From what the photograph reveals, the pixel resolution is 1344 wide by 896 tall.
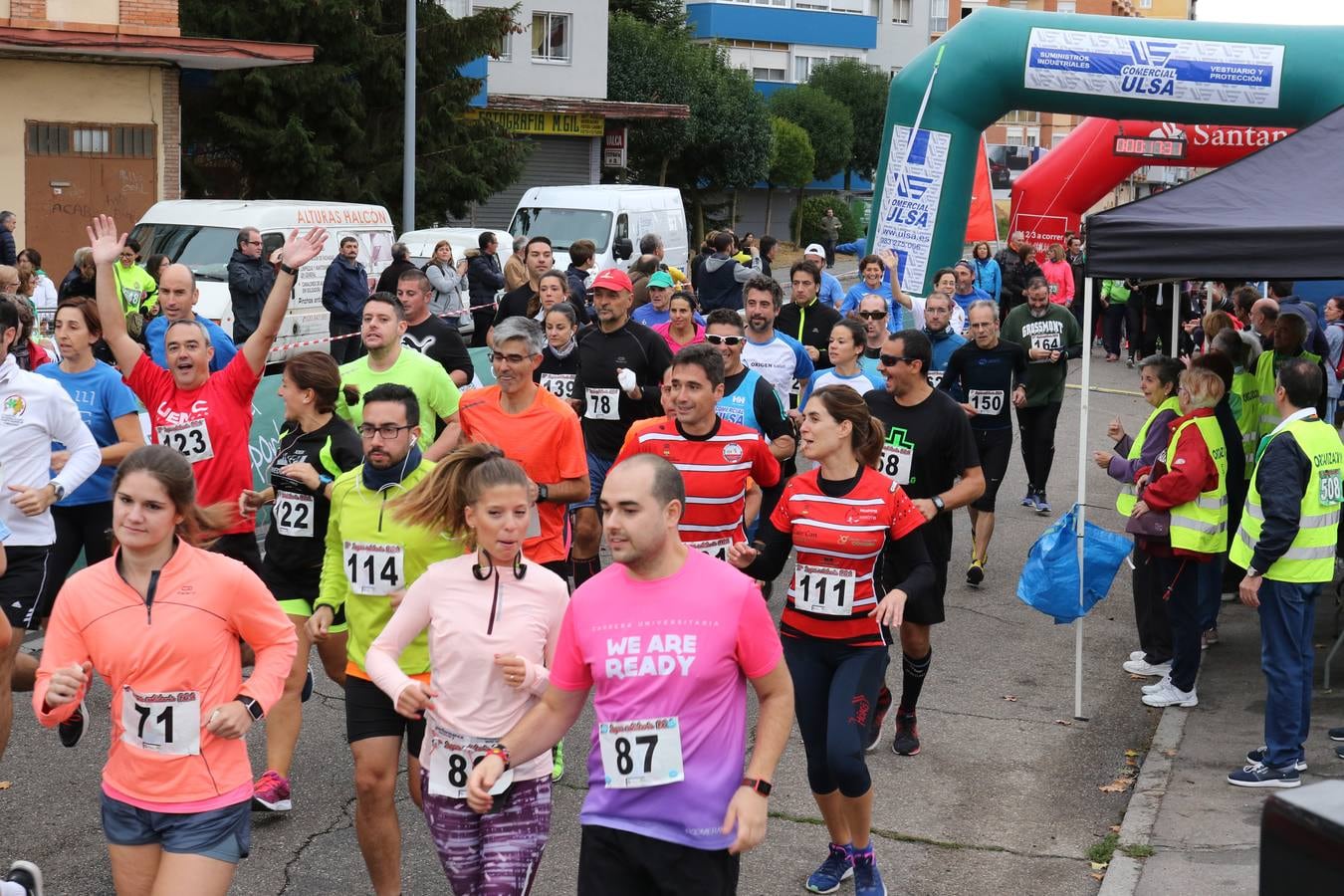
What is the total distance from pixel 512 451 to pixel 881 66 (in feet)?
227

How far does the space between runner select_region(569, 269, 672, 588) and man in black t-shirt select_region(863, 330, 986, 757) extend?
1.96 meters

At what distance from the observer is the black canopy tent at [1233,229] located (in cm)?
761

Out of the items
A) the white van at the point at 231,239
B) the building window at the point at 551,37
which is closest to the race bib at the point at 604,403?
the white van at the point at 231,239

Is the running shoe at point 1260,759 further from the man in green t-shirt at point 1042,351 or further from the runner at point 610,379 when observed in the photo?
the man in green t-shirt at point 1042,351

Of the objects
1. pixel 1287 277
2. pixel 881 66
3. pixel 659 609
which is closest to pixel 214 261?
pixel 1287 277

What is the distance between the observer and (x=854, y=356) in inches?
352

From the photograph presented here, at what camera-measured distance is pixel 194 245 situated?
61.0 feet

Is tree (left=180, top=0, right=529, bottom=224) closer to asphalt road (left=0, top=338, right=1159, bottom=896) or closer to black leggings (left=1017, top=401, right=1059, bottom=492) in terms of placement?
black leggings (left=1017, top=401, right=1059, bottom=492)

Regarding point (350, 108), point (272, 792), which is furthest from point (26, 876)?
point (350, 108)

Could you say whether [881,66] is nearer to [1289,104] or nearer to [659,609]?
[1289,104]

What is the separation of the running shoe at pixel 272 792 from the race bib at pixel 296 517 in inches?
39.0

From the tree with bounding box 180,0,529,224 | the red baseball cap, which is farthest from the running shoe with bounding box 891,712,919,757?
the tree with bounding box 180,0,529,224

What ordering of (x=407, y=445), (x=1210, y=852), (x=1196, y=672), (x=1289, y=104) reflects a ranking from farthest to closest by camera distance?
(x=1289, y=104)
(x=1196, y=672)
(x=1210, y=852)
(x=407, y=445)

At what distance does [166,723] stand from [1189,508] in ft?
18.5
